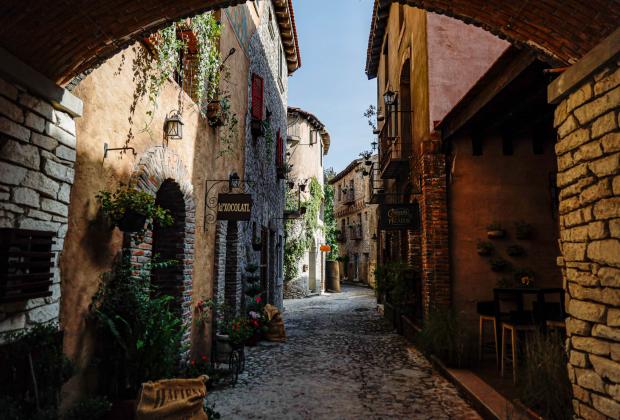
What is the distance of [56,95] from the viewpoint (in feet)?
11.2

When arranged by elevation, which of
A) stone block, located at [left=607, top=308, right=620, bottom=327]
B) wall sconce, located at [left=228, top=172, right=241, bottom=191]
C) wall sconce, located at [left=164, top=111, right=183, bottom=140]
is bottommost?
stone block, located at [left=607, top=308, right=620, bottom=327]

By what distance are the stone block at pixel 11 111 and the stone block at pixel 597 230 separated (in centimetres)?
418

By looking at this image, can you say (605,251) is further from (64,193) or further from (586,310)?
(64,193)

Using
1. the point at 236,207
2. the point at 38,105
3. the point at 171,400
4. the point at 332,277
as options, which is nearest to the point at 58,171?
the point at 38,105

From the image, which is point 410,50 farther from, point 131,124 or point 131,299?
point 131,299

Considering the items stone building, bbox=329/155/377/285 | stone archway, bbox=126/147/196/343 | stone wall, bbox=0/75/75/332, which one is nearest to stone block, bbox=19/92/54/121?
stone wall, bbox=0/75/75/332

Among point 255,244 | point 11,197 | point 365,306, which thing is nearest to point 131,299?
point 11,197

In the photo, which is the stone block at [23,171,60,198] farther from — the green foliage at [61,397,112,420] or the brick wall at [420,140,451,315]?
the brick wall at [420,140,451,315]

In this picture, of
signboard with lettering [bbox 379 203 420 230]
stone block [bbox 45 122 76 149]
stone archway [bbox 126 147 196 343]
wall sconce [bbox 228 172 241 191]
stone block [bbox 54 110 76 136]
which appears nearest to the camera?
stone block [bbox 45 122 76 149]

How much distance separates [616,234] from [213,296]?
6024mm

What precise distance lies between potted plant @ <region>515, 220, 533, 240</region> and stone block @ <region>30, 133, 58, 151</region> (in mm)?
7432

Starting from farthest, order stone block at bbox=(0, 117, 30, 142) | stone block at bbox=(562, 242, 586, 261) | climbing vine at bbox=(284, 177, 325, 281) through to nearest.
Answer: climbing vine at bbox=(284, 177, 325, 281) < stone block at bbox=(562, 242, 586, 261) < stone block at bbox=(0, 117, 30, 142)

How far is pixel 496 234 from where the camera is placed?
7949mm

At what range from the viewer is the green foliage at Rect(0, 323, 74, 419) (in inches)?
116
